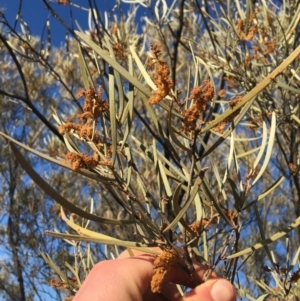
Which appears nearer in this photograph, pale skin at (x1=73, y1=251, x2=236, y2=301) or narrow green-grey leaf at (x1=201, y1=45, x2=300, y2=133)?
narrow green-grey leaf at (x1=201, y1=45, x2=300, y2=133)

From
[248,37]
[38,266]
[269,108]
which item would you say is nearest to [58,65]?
[38,266]

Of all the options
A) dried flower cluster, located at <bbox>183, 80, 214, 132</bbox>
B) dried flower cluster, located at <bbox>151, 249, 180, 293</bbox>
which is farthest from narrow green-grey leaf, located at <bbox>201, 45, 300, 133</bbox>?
dried flower cluster, located at <bbox>151, 249, 180, 293</bbox>

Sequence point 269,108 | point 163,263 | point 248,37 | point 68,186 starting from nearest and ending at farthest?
point 163,263
point 248,37
point 269,108
point 68,186

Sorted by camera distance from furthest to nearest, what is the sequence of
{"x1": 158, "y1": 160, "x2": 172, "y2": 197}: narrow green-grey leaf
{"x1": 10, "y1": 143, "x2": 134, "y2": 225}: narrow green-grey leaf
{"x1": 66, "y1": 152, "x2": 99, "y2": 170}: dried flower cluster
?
{"x1": 158, "y1": 160, "x2": 172, "y2": 197}: narrow green-grey leaf
{"x1": 66, "y1": 152, "x2": 99, "y2": 170}: dried flower cluster
{"x1": 10, "y1": 143, "x2": 134, "y2": 225}: narrow green-grey leaf

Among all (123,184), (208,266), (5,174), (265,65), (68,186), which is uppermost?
(5,174)

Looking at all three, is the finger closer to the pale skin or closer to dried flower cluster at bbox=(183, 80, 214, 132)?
the pale skin

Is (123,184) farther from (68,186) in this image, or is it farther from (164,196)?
(68,186)

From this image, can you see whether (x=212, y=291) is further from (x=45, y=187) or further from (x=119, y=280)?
(x=45, y=187)

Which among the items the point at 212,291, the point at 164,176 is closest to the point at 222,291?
the point at 212,291
